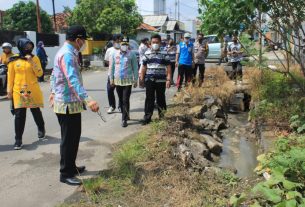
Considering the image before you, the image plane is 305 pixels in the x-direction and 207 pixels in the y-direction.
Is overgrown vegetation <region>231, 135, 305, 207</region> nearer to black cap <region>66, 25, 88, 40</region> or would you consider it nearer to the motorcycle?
black cap <region>66, 25, 88, 40</region>

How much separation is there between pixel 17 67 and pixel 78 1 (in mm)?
28635

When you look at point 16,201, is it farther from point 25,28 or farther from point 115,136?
point 25,28

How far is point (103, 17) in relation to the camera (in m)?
29.7

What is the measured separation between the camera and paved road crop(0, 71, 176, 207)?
4629 millimetres

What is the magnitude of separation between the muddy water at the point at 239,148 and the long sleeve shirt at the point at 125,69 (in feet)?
7.63

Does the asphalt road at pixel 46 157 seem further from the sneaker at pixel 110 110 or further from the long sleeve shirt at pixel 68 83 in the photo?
the long sleeve shirt at pixel 68 83

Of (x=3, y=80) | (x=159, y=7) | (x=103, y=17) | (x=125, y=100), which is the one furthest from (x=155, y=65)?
Answer: (x=159, y=7)

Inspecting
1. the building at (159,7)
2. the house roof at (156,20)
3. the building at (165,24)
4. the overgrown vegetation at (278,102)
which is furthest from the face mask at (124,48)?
the building at (159,7)

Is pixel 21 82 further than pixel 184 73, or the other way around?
pixel 184 73

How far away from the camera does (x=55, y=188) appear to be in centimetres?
479

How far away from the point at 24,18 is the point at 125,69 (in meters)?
30.9

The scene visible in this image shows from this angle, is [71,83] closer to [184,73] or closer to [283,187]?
[283,187]

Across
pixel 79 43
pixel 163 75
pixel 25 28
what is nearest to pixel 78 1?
pixel 25 28

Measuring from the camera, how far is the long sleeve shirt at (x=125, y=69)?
7812mm
